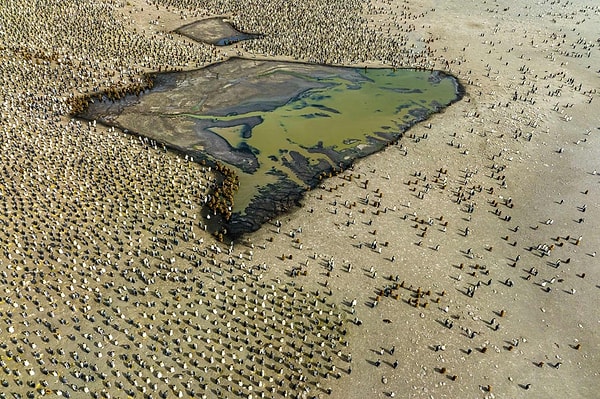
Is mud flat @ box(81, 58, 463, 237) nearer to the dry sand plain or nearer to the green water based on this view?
the green water

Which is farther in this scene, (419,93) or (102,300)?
(419,93)

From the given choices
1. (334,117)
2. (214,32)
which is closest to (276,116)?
(334,117)

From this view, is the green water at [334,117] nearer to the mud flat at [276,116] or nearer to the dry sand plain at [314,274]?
the mud flat at [276,116]

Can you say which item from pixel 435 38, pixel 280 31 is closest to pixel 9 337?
pixel 280 31

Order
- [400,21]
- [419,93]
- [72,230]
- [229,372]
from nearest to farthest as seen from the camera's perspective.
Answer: [229,372] → [72,230] → [419,93] → [400,21]

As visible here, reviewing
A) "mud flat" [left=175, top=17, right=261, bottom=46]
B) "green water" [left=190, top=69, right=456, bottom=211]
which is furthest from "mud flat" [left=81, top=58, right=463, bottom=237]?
"mud flat" [left=175, top=17, right=261, bottom=46]

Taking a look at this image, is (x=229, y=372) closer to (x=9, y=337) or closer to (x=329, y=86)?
(x=9, y=337)

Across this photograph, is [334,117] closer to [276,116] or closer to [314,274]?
[276,116]
